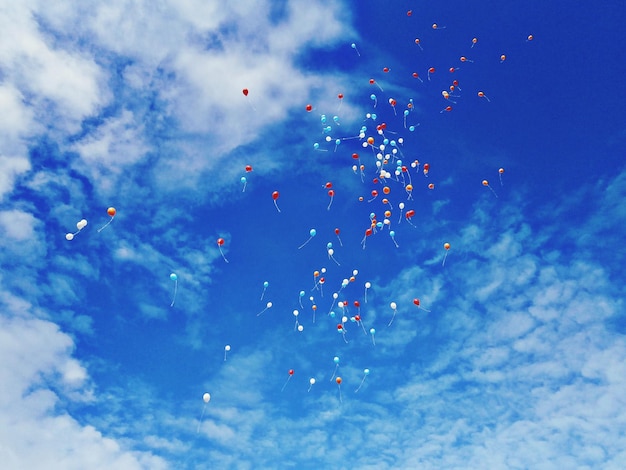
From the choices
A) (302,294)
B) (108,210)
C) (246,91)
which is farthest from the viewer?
(302,294)

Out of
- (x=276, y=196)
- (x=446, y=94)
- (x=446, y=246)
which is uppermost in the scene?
(x=446, y=94)

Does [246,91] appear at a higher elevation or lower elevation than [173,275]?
higher

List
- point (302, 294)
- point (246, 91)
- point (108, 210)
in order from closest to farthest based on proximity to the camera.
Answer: point (108, 210) < point (246, 91) < point (302, 294)

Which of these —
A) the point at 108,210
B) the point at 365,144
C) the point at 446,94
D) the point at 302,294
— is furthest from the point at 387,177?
the point at 108,210

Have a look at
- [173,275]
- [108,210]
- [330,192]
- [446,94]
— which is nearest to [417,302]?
[330,192]

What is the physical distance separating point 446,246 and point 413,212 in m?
1.79

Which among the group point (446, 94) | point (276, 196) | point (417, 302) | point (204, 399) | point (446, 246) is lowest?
point (204, 399)

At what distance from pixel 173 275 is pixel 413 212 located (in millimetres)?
7069

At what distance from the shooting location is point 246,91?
1384 cm

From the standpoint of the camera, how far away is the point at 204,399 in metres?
13.9

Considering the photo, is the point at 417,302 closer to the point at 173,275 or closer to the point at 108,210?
the point at 173,275

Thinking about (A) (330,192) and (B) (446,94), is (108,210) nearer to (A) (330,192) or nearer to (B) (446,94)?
(A) (330,192)

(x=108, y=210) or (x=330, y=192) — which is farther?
(x=330, y=192)

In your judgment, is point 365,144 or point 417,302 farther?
point 417,302
